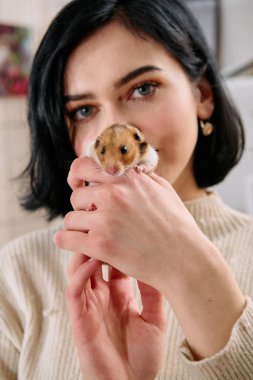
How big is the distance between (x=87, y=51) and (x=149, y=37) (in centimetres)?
16


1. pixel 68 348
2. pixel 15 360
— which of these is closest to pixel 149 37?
pixel 68 348

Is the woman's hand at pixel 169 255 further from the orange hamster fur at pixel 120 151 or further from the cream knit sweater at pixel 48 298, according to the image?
the cream knit sweater at pixel 48 298

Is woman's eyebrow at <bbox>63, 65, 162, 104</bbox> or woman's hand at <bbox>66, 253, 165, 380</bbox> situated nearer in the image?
woman's hand at <bbox>66, 253, 165, 380</bbox>

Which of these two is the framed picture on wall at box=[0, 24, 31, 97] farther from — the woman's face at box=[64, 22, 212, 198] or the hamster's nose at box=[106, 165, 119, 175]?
the hamster's nose at box=[106, 165, 119, 175]

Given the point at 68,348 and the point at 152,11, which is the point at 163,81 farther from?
the point at 68,348

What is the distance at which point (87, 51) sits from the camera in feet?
3.32

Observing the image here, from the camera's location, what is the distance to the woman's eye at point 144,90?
98cm

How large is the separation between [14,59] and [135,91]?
1951mm

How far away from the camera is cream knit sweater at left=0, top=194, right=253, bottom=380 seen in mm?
973

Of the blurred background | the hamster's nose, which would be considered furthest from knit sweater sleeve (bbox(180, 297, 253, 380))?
the blurred background

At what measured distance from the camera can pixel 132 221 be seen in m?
0.69

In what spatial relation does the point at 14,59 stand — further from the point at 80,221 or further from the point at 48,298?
the point at 80,221

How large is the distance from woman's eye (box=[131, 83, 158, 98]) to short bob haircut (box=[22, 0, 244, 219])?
12 cm

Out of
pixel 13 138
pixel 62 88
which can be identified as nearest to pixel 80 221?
pixel 62 88
